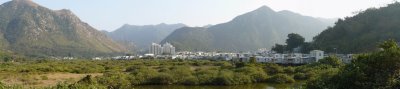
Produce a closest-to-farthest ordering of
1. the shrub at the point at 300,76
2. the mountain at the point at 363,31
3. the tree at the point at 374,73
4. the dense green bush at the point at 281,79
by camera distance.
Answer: the tree at the point at 374,73 < the dense green bush at the point at 281,79 < the shrub at the point at 300,76 < the mountain at the point at 363,31

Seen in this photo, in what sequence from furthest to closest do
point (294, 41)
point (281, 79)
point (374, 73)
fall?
point (294, 41) → point (281, 79) → point (374, 73)

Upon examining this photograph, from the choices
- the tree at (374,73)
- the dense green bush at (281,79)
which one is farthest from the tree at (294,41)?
the tree at (374,73)

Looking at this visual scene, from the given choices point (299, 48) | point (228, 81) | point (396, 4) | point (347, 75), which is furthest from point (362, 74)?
point (396, 4)

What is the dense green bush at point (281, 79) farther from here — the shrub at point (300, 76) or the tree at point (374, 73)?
the tree at point (374, 73)

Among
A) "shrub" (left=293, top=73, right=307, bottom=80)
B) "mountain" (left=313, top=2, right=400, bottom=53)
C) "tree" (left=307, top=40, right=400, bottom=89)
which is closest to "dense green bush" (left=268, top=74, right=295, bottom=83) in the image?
"shrub" (left=293, top=73, right=307, bottom=80)

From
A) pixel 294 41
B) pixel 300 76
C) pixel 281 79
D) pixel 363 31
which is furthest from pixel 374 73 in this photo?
pixel 294 41

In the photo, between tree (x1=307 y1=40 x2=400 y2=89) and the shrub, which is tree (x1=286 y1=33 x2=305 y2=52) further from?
tree (x1=307 y1=40 x2=400 y2=89)

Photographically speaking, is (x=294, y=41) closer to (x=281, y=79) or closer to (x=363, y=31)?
(x=363, y=31)

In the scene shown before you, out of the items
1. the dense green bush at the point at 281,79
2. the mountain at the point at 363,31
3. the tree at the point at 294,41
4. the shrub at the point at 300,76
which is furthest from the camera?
the tree at the point at 294,41
